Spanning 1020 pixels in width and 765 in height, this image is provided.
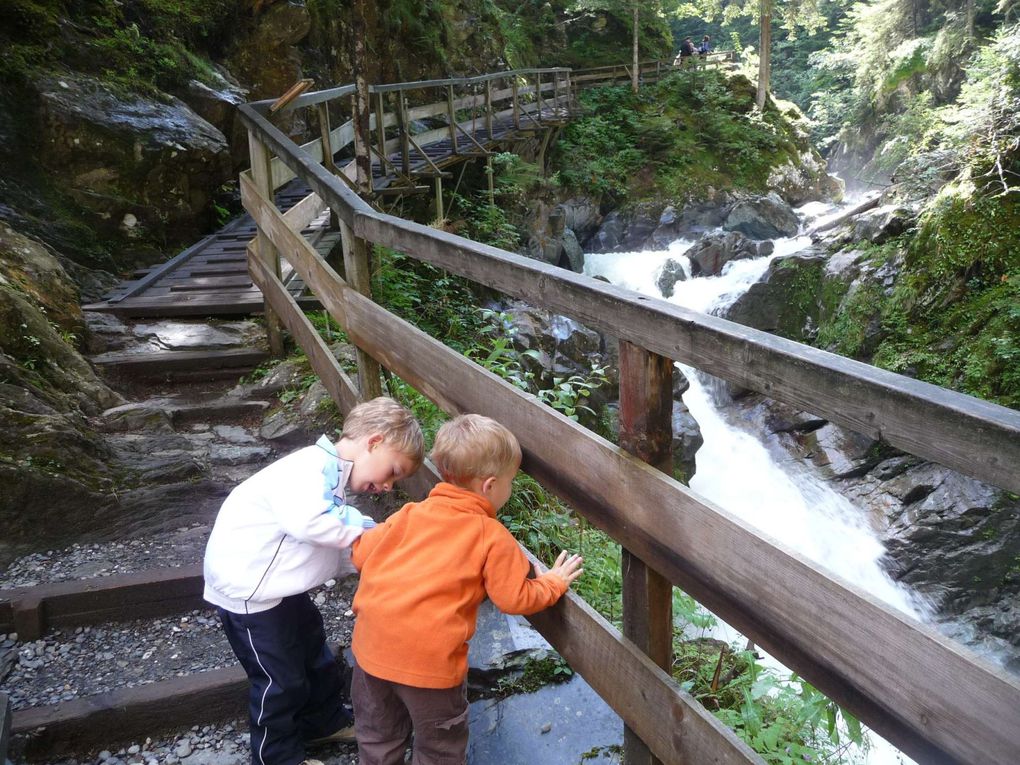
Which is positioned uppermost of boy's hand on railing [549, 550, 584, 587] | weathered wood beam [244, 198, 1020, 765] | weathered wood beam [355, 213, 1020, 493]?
weathered wood beam [355, 213, 1020, 493]

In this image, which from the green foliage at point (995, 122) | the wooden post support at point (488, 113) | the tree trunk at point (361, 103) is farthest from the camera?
the wooden post support at point (488, 113)

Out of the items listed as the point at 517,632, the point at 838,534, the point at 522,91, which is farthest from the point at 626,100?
the point at 517,632

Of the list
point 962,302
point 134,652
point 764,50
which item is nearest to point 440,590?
point 134,652

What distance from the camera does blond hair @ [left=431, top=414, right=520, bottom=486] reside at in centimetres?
192

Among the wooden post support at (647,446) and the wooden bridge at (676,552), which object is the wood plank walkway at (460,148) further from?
the wooden post support at (647,446)

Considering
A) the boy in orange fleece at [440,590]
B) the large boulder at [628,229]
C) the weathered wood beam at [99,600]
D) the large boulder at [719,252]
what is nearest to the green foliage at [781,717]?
the boy in orange fleece at [440,590]

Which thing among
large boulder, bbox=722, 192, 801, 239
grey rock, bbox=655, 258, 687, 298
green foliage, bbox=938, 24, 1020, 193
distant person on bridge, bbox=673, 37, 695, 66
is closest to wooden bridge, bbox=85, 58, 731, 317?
grey rock, bbox=655, 258, 687, 298

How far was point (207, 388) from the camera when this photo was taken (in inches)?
202

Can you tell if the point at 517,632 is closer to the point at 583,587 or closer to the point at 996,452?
the point at 583,587

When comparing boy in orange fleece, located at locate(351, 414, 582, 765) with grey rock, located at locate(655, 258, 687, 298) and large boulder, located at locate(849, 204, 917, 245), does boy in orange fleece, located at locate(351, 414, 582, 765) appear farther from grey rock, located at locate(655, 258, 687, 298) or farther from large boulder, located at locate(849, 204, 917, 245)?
grey rock, located at locate(655, 258, 687, 298)

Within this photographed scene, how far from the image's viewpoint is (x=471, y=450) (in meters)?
1.92

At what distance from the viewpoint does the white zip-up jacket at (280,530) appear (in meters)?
2.05

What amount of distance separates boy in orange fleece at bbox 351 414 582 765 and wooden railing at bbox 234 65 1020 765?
23 centimetres

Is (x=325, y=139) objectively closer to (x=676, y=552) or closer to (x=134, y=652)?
(x=134, y=652)
